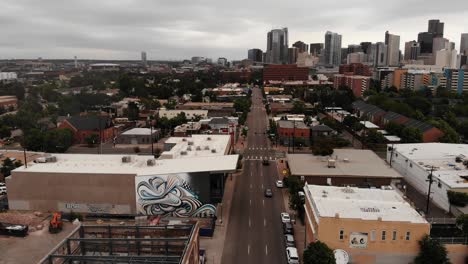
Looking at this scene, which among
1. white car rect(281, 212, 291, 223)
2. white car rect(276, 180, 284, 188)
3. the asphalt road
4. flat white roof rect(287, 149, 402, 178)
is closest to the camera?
the asphalt road

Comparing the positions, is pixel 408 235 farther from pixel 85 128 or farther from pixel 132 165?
pixel 85 128

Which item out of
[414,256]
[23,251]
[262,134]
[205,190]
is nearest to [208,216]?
[205,190]

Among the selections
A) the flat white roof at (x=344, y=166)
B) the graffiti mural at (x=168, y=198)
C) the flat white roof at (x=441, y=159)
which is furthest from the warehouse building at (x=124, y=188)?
the flat white roof at (x=441, y=159)

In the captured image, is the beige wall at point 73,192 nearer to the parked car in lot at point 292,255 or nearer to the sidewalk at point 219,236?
the sidewalk at point 219,236

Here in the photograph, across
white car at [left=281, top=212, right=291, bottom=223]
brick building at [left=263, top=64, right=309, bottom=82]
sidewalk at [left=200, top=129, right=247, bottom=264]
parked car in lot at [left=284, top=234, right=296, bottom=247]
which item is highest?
brick building at [left=263, top=64, right=309, bottom=82]

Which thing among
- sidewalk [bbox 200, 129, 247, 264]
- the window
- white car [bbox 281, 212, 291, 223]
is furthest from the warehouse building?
the window

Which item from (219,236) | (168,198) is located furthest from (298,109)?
(219,236)

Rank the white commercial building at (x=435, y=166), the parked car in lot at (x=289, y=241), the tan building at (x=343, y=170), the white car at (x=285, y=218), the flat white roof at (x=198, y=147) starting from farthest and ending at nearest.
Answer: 1. the flat white roof at (x=198, y=147)
2. the tan building at (x=343, y=170)
3. the white commercial building at (x=435, y=166)
4. the white car at (x=285, y=218)
5. the parked car in lot at (x=289, y=241)

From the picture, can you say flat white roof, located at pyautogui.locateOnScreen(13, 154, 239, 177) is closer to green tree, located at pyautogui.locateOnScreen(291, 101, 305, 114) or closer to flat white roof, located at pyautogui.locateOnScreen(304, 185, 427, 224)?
flat white roof, located at pyautogui.locateOnScreen(304, 185, 427, 224)
